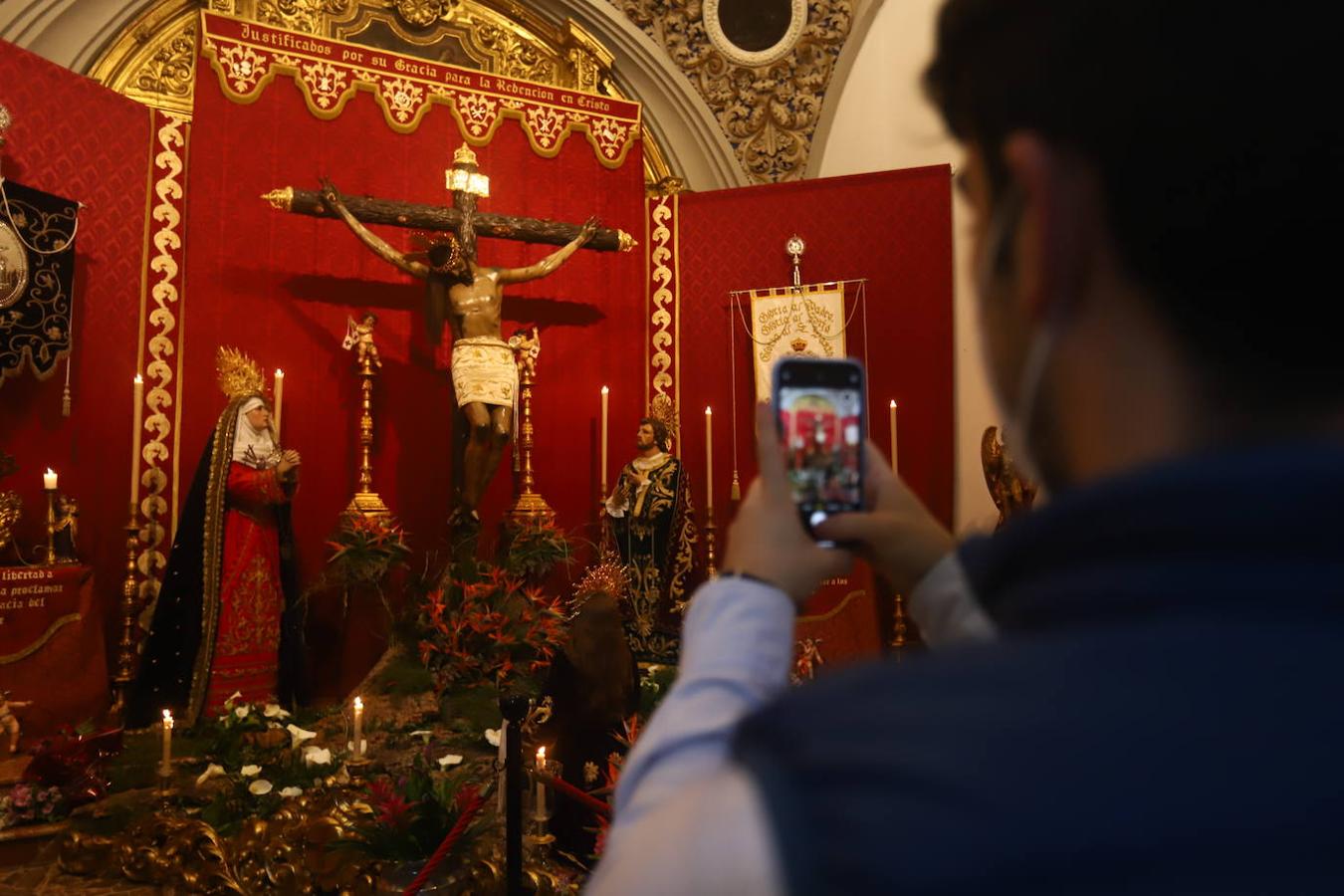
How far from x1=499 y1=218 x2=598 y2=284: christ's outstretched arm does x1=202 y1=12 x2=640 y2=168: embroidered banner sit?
88cm

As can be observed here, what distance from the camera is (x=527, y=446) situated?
454cm

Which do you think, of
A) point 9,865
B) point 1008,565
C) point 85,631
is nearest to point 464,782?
point 9,865

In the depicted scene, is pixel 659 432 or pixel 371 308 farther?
pixel 371 308

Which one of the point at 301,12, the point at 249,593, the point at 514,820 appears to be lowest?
the point at 514,820

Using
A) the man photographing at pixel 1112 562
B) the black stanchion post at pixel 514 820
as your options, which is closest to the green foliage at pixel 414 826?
the black stanchion post at pixel 514 820

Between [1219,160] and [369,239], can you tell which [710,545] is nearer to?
[369,239]

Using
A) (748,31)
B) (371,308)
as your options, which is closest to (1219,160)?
(371,308)

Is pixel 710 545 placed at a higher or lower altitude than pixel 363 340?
lower

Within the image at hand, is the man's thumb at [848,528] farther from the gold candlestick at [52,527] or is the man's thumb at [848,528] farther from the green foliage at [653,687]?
the gold candlestick at [52,527]

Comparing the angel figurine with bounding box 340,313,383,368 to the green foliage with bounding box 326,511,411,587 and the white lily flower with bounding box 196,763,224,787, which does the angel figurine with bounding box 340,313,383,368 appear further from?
the white lily flower with bounding box 196,763,224,787

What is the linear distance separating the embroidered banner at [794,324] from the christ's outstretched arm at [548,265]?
1073 mm

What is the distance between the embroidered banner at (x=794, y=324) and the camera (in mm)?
4949

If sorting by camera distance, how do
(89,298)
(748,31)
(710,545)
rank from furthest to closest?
(748,31) < (710,545) < (89,298)

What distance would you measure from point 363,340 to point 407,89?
1588 millimetres
